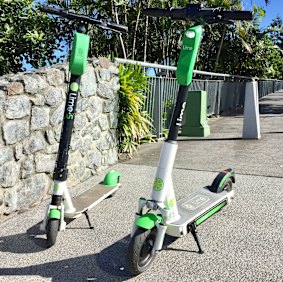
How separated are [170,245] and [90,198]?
1.07m

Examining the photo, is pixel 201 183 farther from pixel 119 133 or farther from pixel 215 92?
pixel 215 92

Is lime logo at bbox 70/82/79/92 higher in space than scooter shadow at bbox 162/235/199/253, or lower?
higher

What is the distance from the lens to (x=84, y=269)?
3.07 metres

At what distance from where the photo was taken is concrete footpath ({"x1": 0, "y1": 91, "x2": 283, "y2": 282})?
299 cm

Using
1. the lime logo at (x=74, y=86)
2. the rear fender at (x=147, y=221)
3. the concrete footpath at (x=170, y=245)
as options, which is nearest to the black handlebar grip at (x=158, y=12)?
the lime logo at (x=74, y=86)

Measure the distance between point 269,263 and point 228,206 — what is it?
1.32 m

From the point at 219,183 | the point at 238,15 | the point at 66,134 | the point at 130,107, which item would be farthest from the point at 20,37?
the point at 238,15

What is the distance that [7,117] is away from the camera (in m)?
3.90

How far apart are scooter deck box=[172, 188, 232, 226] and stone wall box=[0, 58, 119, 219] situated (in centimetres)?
172

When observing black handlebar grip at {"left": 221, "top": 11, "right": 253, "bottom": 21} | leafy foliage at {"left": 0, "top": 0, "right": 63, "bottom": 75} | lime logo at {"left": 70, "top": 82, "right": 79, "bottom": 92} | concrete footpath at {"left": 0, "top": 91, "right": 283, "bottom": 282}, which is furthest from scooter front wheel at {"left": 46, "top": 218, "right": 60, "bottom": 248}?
leafy foliage at {"left": 0, "top": 0, "right": 63, "bottom": 75}

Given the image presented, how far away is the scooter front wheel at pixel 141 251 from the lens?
9.19ft

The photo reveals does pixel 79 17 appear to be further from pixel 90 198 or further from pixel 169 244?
pixel 169 244

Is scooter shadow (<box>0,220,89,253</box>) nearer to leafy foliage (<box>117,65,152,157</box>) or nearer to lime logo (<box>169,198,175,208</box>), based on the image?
lime logo (<box>169,198,175,208</box>)

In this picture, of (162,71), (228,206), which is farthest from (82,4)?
(228,206)
